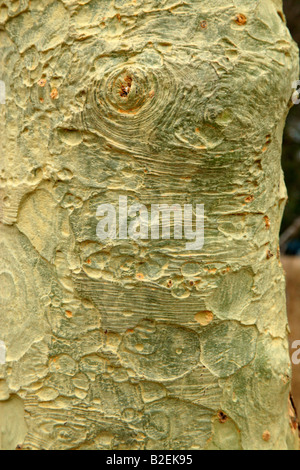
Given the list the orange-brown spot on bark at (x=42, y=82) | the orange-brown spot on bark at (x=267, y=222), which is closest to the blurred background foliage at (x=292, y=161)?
the orange-brown spot on bark at (x=267, y=222)

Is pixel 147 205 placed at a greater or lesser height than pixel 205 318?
greater

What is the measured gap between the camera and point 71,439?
126cm

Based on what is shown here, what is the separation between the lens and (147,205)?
1.17m

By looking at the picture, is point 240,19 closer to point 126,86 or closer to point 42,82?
point 126,86

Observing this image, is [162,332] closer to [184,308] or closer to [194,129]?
[184,308]

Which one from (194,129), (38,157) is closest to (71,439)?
(38,157)

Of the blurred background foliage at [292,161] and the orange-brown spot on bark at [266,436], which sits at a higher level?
the blurred background foliage at [292,161]

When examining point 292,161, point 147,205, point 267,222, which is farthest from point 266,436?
point 292,161

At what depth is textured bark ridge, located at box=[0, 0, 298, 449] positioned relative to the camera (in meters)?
1.12

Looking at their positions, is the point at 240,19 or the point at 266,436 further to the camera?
the point at 266,436

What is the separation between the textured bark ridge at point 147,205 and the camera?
3.67 feet

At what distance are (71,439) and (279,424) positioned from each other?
1.71 feet

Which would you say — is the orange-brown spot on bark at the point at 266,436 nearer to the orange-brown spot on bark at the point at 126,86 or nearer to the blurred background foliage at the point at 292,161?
the orange-brown spot on bark at the point at 126,86

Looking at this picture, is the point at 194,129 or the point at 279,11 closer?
the point at 194,129
